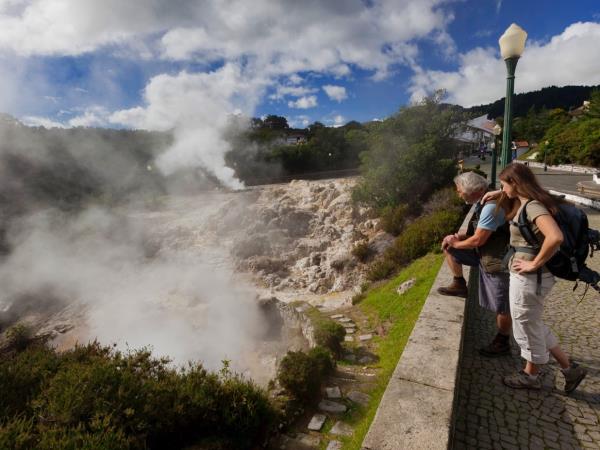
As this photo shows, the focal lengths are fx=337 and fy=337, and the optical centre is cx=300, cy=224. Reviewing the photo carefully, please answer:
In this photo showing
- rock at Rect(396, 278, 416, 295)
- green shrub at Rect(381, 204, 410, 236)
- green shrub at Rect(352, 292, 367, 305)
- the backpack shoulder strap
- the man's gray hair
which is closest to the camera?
the backpack shoulder strap

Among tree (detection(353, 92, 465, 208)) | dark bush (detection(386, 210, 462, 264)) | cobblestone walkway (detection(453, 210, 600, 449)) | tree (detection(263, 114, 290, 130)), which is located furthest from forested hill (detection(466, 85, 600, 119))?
cobblestone walkway (detection(453, 210, 600, 449))

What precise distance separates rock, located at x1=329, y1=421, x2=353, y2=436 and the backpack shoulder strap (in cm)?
246

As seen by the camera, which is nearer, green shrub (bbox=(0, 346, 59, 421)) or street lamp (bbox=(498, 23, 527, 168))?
green shrub (bbox=(0, 346, 59, 421))

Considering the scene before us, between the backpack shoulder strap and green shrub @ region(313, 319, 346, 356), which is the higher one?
the backpack shoulder strap

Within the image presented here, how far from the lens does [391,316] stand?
6324mm

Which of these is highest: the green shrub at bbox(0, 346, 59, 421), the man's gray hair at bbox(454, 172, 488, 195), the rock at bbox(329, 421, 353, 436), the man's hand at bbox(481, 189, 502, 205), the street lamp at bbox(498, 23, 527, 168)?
the street lamp at bbox(498, 23, 527, 168)

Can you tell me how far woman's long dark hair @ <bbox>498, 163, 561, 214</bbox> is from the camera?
248 cm

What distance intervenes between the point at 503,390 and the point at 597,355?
1.38m

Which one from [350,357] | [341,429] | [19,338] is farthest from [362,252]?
[19,338]

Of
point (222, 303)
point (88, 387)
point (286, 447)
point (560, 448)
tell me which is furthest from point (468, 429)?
point (222, 303)

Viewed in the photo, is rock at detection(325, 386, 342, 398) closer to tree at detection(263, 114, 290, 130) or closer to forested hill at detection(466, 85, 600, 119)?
tree at detection(263, 114, 290, 130)

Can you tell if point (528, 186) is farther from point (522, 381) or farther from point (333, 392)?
point (333, 392)

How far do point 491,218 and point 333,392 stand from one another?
2.74m

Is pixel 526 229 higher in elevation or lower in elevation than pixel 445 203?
higher
